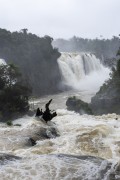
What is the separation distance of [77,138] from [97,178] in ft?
33.1

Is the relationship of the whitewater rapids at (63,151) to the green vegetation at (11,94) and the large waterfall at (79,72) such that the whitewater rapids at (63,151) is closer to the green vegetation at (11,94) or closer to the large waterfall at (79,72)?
the green vegetation at (11,94)

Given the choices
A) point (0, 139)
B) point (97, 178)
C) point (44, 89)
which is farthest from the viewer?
point (44, 89)

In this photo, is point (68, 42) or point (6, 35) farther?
point (68, 42)

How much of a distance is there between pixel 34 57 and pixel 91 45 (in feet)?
244

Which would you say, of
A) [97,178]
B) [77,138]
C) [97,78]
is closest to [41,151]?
[77,138]

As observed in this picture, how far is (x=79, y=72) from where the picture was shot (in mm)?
75625

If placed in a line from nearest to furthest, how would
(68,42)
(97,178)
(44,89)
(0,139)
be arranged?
→ (97,178) → (0,139) → (44,89) → (68,42)

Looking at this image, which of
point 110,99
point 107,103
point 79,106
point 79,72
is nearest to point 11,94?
point 79,106

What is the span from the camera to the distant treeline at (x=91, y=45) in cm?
13675

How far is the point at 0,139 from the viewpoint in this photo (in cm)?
2211

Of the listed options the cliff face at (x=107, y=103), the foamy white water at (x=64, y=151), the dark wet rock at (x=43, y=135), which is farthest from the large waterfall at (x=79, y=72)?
the dark wet rock at (x=43, y=135)

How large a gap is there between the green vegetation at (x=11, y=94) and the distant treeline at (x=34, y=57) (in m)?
23.1

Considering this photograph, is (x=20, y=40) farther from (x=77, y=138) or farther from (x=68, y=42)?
(x=68, y=42)

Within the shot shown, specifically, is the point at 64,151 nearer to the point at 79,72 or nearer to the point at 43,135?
the point at 43,135
